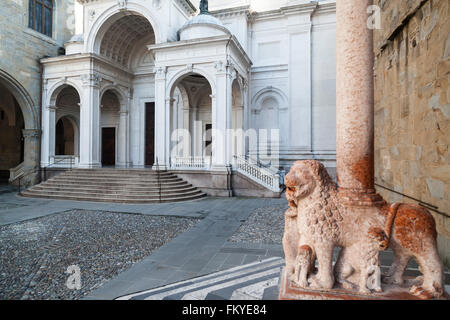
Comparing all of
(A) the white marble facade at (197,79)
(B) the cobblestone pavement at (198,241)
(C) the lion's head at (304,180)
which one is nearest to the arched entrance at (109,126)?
(A) the white marble facade at (197,79)

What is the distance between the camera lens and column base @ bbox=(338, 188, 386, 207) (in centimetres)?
259

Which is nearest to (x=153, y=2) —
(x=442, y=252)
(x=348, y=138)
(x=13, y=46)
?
(x=13, y=46)

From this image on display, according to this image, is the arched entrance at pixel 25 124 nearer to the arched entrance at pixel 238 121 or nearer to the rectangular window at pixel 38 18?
the rectangular window at pixel 38 18

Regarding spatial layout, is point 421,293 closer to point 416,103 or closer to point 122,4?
point 416,103

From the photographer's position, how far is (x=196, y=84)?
55.3 feet

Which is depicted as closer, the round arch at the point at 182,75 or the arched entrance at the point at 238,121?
the round arch at the point at 182,75

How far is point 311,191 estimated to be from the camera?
262 centimetres

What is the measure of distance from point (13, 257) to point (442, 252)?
753cm

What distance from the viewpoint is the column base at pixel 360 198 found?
2.59 m

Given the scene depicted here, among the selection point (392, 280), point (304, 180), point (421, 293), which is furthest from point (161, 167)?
point (421, 293)

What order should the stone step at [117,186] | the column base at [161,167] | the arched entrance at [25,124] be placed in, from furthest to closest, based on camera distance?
the arched entrance at [25,124], the column base at [161,167], the stone step at [117,186]

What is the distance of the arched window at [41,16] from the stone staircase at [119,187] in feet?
33.3

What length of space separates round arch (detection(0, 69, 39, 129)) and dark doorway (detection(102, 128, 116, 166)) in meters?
4.28
